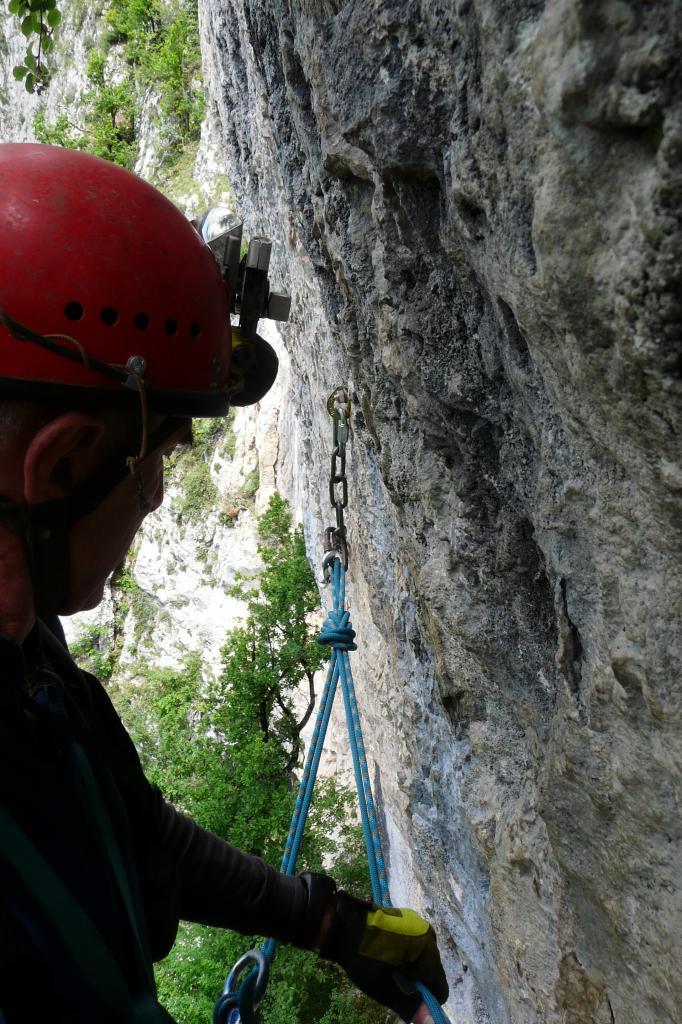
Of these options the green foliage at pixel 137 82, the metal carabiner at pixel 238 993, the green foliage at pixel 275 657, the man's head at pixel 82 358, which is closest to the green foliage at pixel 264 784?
the green foliage at pixel 275 657

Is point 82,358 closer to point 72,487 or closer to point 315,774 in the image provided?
point 72,487

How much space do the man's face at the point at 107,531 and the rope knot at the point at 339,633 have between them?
47.0 inches

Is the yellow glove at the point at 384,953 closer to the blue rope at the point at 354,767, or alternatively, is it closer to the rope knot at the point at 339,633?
the blue rope at the point at 354,767

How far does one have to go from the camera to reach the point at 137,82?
15844 millimetres

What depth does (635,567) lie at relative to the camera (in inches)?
39.8

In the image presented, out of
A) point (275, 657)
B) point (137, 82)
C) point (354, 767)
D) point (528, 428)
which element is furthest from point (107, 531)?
point (137, 82)

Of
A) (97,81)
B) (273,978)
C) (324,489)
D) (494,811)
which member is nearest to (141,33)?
(97,81)

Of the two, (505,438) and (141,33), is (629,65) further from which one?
(141,33)

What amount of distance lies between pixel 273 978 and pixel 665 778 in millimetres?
6917

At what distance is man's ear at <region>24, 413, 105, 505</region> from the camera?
120cm

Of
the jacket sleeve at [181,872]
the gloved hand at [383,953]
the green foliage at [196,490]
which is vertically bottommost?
the gloved hand at [383,953]

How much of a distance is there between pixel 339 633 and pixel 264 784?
18.3 feet

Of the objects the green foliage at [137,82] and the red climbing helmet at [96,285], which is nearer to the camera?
the red climbing helmet at [96,285]

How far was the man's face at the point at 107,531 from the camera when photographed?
1.33 meters
